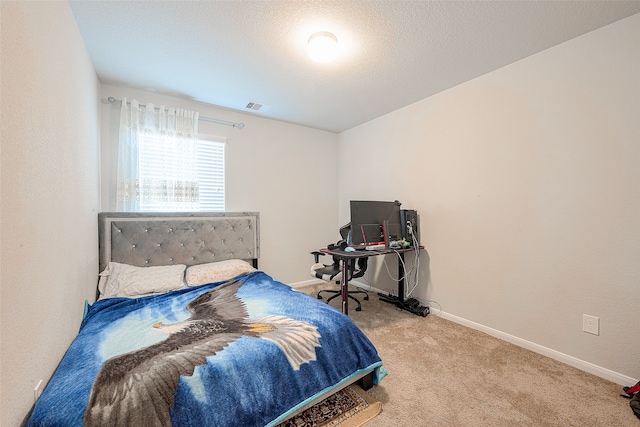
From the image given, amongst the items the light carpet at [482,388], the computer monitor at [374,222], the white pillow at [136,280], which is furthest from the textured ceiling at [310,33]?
the light carpet at [482,388]

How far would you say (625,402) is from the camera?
64.1 inches

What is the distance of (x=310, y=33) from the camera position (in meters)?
1.93

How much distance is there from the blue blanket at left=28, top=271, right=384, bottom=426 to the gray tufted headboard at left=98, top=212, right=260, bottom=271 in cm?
75

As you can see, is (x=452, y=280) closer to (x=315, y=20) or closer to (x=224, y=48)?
(x=315, y=20)

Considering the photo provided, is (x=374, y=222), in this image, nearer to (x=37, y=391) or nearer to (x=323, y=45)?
(x=323, y=45)

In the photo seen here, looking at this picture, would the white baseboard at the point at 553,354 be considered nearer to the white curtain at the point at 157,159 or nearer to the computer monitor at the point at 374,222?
the computer monitor at the point at 374,222

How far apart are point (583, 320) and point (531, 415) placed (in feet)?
3.15

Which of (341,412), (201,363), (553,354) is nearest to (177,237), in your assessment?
(201,363)

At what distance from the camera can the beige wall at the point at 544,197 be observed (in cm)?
182

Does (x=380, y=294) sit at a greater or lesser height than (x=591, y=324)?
lesser

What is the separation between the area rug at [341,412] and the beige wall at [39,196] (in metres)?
1.23

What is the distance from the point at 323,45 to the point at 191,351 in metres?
2.18

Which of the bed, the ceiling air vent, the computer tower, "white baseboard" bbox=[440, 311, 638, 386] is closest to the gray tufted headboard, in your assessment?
the bed

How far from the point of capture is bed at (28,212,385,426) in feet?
3.48
